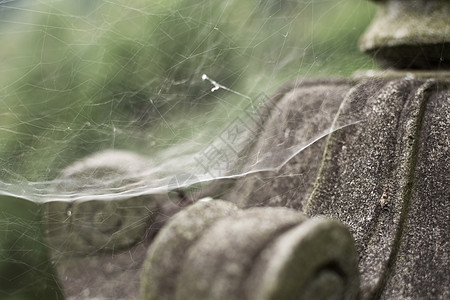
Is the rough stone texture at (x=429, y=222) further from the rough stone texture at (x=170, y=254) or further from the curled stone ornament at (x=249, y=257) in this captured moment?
the rough stone texture at (x=170, y=254)

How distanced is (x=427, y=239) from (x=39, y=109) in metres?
1.42

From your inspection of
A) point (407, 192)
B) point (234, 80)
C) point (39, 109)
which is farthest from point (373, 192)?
point (39, 109)

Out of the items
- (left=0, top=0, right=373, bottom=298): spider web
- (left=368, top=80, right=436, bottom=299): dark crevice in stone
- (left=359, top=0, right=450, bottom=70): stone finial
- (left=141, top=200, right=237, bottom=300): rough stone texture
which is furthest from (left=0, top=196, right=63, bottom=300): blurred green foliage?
(left=359, top=0, right=450, bottom=70): stone finial

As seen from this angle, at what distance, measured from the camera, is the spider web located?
2.01 m

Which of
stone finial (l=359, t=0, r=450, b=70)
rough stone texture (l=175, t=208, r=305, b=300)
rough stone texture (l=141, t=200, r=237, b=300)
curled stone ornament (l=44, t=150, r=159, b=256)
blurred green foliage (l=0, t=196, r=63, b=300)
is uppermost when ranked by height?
stone finial (l=359, t=0, r=450, b=70)

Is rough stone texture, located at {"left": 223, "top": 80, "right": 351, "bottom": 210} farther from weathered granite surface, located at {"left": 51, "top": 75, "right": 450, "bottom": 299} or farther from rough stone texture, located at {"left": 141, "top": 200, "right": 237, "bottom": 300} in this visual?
rough stone texture, located at {"left": 141, "top": 200, "right": 237, "bottom": 300}

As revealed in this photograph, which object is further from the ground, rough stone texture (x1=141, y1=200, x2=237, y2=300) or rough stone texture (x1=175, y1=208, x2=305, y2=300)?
rough stone texture (x1=175, y1=208, x2=305, y2=300)

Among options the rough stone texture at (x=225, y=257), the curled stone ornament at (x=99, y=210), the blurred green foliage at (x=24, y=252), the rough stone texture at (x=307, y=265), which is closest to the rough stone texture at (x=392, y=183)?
the rough stone texture at (x=307, y=265)

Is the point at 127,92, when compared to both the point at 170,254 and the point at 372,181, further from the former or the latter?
the point at 372,181

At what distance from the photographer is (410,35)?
8.20 feet

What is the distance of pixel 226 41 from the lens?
7.44 ft

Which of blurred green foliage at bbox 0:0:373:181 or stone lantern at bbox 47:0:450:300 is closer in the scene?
stone lantern at bbox 47:0:450:300

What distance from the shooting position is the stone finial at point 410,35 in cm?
247

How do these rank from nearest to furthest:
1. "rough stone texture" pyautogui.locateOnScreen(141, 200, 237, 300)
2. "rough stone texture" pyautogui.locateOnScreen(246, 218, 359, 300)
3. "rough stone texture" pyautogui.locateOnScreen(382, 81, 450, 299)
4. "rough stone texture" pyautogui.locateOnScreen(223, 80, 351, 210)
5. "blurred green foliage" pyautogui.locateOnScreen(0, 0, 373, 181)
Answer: "rough stone texture" pyautogui.locateOnScreen(246, 218, 359, 300), "rough stone texture" pyautogui.locateOnScreen(141, 200, 237, 300), "blurred green foliage" pyautogui.locateOnScreen(0, 0, 373, 181), "rough stone texture" pyautogui.locateOnScreen(382, 81, 450, 299), "rough stone texture" pyautogui.locateOnScreen(223, 80, 351, 210)
